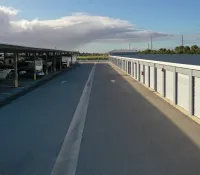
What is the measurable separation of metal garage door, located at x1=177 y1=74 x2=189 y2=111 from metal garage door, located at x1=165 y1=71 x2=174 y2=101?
1.38 meters

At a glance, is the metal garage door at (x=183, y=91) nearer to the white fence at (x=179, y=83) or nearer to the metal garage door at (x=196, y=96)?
the white fence at (x=179, y=83)

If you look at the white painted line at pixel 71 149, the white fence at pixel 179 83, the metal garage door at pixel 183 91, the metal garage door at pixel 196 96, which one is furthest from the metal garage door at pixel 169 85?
the white painted line at pixel 71 149

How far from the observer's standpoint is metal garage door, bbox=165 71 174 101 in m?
16.6

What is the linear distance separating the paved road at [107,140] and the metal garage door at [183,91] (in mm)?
570

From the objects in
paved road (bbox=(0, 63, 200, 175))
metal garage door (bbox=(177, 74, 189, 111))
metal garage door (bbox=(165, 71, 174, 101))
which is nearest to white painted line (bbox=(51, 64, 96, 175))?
paved road (bbox=(0, 63, 200, 175))

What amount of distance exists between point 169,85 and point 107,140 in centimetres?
933

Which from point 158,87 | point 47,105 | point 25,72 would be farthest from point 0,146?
point 25,72

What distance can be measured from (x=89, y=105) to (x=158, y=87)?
6.67 m

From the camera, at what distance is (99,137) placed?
920 centimetres

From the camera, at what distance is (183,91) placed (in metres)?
14.2

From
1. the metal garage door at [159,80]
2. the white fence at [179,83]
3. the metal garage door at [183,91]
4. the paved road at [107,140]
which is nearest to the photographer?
the paved road at [107,140]

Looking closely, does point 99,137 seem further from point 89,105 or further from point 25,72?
point 25,72

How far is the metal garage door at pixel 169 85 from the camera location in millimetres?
16562

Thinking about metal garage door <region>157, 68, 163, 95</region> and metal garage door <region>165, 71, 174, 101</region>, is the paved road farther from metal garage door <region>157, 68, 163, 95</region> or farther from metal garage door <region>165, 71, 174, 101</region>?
metal garage door <region>157, 68, 163, 95</region>
